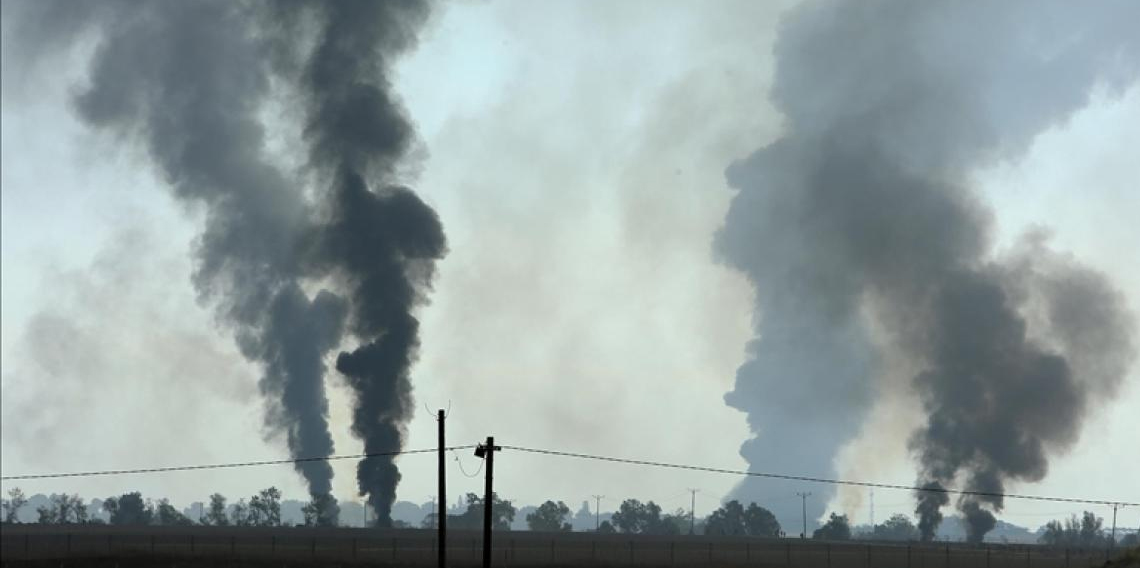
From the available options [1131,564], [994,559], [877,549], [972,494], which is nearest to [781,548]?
[877,549]

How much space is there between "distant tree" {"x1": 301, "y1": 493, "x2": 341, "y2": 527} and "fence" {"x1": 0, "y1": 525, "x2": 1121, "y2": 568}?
5087 mm

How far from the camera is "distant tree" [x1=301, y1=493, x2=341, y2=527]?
16262 cm

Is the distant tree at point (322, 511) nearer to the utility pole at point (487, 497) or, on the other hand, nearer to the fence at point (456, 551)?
the fence at point (456, 551)

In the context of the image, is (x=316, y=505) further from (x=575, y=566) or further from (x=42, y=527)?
(x=575, y=566)

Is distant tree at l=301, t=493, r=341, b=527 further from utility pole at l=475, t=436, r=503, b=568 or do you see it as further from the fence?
utility pole at l=475, t=436, r=503, b=568

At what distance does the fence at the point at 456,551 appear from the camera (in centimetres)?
10175

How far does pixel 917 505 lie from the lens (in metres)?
190

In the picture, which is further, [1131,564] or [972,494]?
[972,494]

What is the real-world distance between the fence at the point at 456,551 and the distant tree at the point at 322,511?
5087 millimetres

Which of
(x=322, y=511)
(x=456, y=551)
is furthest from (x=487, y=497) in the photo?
(x=322, y=511)

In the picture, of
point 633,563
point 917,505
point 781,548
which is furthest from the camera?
point 917,505

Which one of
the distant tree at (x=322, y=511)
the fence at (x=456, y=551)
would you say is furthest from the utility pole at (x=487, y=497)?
the distant tree at (x=322, y=511)

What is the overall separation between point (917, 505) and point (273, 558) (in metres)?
120

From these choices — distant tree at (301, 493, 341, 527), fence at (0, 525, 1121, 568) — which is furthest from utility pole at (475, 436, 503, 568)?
distant tree at (301, 493, 341, 527)
